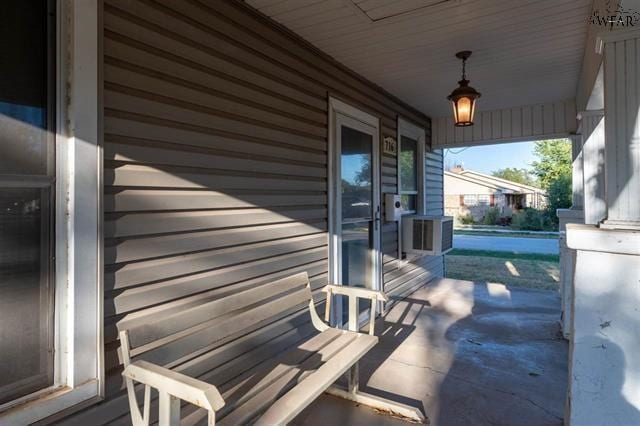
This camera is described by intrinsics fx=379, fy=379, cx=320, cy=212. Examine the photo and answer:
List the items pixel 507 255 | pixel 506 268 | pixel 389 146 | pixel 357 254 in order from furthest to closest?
pixel 507 255 < pixel 506 268 < pixel 389 146 < pixel 357 254

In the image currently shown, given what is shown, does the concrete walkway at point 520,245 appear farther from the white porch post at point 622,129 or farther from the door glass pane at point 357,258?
the white porch post at point 622,129

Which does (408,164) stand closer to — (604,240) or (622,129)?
(622,129)

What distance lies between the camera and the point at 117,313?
1603 millimetres

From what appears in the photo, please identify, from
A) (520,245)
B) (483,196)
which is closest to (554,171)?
(483,196)

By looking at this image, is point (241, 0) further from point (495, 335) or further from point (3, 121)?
point (495, 335)

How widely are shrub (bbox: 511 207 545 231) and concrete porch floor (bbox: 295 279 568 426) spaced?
14.5 metres

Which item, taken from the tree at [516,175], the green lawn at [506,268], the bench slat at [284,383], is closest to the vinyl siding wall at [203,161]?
the bench slat at [284,383]

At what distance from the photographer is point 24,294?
1348mm

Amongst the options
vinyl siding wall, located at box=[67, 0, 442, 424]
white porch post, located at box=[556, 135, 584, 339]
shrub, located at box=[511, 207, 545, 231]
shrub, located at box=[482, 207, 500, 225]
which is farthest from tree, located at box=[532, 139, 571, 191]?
vinyl siding wall, located at box=[67, 0, 442, 424]

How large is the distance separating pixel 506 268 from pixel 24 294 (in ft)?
24.9

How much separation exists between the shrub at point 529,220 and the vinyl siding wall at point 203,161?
17173mm

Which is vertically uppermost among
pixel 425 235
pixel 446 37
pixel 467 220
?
pixel 446 37

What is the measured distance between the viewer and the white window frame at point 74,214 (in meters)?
1.42

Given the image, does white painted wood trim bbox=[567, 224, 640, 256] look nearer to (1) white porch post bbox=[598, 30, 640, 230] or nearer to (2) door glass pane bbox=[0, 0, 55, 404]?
(1) white porch post bbox=[598, 30, 640, 230]
